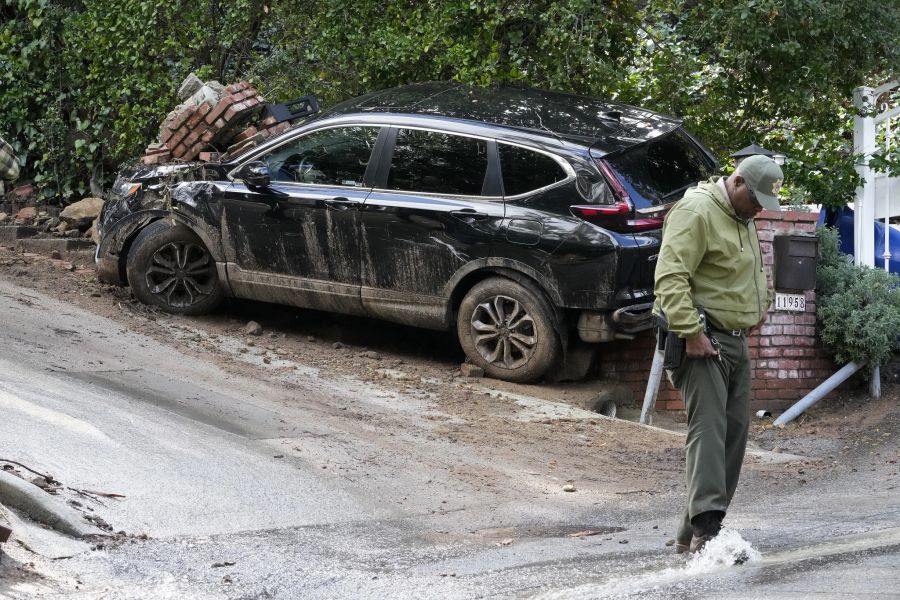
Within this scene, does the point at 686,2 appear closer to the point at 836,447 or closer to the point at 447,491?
the point at 836,447

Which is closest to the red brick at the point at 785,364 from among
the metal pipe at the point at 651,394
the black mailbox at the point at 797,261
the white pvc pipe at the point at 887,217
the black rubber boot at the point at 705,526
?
the black mailbox at the point at 797,261

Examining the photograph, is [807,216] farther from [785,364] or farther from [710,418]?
[710,418]

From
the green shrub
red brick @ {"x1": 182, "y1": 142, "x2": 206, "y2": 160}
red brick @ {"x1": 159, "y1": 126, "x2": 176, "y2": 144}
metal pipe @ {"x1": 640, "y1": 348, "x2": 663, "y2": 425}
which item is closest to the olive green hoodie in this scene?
metal pipe @ {"x1": 640, "y1": 348, "x2": 663, "y2": 425}

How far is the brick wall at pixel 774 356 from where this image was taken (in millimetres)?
9016

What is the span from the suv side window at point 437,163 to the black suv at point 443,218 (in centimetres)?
1

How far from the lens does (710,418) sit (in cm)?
516

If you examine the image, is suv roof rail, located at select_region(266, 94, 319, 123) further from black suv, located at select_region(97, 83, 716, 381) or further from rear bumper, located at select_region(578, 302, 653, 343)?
rear bumper, located at select_region(578, 302, 653, 343)

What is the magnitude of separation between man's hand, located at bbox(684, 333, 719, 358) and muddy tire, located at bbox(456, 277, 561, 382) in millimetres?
3618

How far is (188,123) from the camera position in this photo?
1091 cm

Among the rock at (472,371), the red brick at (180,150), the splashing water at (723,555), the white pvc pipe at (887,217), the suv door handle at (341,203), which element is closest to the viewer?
the splashing water at (723,555)

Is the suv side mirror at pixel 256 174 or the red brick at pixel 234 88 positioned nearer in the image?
the suv side mirror at pixel 256 174

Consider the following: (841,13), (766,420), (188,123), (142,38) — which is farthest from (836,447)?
(142,38)

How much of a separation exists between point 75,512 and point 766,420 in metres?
5.41

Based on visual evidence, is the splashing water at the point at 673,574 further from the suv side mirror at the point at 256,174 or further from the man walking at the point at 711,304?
the suv side mirror at the point at 256,174
